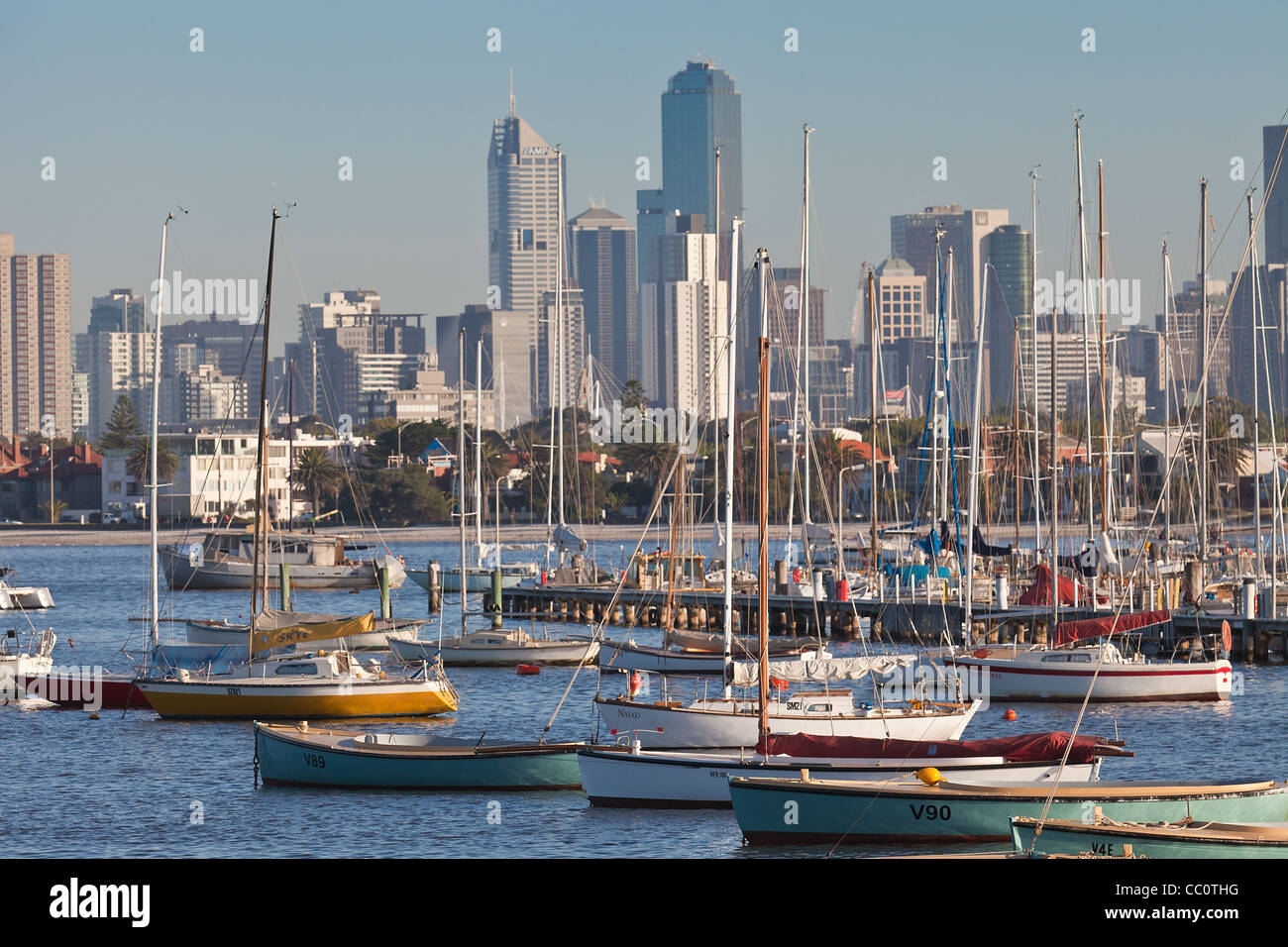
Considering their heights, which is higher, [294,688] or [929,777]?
[929,777]

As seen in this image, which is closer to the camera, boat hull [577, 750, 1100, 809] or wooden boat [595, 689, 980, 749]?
boat hull [577, 750, 1100, 809]

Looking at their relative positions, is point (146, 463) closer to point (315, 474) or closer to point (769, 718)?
point (315, 474)

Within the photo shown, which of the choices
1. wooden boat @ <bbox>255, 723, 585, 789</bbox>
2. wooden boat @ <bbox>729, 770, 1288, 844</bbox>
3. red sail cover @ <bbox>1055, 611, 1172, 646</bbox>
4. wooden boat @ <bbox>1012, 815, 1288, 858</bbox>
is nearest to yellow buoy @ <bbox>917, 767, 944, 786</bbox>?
wooden boat @ <bbox>729, 770, 1288, 844</bbox>

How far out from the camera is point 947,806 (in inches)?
1028

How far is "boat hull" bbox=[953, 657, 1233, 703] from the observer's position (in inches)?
1866

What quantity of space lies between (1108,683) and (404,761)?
22.0 meters

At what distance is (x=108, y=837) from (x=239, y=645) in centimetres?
1941

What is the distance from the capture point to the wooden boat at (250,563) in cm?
10781

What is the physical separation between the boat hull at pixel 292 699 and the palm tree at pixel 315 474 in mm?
134839

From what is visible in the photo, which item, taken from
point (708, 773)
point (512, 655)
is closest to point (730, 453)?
point (708, 773)

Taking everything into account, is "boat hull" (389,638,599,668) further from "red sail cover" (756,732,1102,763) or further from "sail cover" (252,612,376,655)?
"red sail cover" (756,732,1102,763)

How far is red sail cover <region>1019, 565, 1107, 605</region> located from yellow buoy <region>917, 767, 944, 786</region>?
107 feet

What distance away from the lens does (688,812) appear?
30.7 meters

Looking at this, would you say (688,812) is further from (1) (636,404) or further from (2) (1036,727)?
(1) (636,404)
